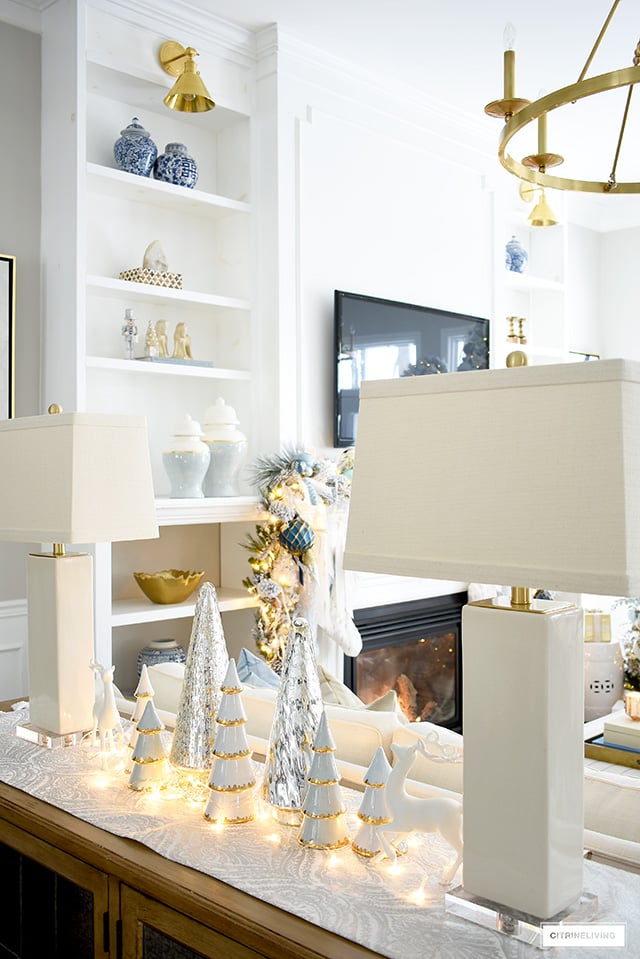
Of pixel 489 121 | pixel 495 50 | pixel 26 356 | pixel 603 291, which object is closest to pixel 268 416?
pixel 26 356

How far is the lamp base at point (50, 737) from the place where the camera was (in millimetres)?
1797

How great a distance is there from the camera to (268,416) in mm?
3830

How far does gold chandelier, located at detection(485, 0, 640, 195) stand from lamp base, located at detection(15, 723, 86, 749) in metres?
1.54

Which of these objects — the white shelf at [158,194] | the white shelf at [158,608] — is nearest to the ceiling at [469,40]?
the white shelf at [158,194]

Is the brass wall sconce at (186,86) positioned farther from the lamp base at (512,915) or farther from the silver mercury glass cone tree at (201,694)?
the lamp base at (512,915)

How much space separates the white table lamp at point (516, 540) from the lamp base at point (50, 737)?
3.17 feet

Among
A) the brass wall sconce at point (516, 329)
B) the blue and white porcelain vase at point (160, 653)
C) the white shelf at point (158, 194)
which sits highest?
the white shelf at point (158, 194)

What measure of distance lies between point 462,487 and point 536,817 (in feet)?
1.28

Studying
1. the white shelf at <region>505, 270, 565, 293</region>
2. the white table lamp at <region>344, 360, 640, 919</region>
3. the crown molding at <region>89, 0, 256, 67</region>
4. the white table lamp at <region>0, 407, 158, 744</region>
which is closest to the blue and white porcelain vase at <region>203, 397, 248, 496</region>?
the crown molding at <region>89, 0, 256, 67</region>

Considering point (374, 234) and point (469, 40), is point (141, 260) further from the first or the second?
point (469, 40)

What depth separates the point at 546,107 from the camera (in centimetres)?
177

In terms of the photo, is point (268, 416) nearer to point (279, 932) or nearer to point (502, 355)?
point (502, 355)

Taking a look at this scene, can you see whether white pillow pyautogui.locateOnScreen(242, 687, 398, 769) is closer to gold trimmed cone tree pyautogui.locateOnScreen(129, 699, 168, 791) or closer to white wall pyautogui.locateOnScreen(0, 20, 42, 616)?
gold trimmed cone tree pyautogui.locateOnScreen(129, 699, 168, 791)

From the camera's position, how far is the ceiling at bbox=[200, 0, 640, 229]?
3490mm
